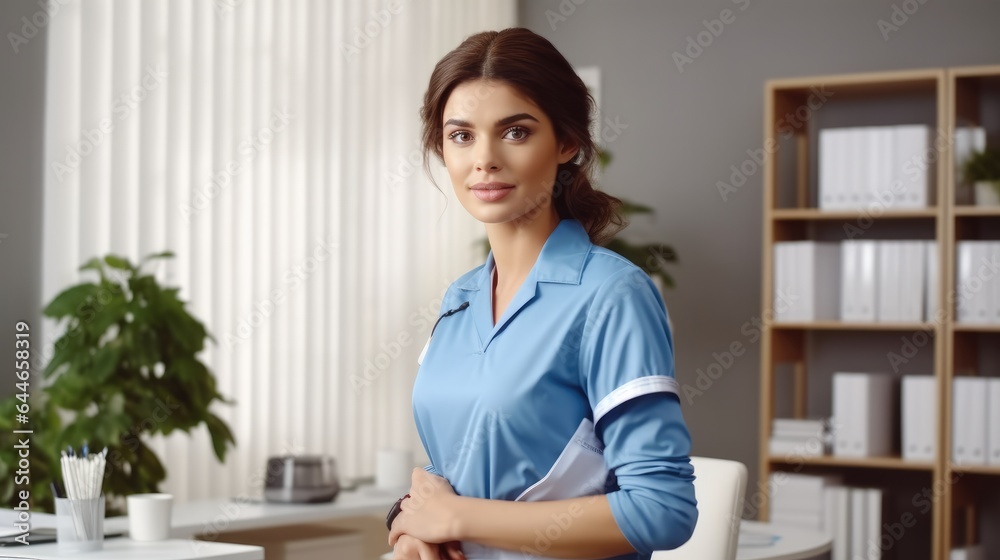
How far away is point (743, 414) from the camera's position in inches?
196

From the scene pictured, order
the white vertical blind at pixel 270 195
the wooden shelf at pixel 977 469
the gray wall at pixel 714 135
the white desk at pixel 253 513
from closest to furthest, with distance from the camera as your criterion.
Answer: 1. the white desk at pixel 253 513
2. the white vertical blind at pixel 270 195
3. the wooden shelf at pixel 977 469
4. the gray wall at pixel 714 135

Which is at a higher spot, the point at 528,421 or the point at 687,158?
the point at 687,158

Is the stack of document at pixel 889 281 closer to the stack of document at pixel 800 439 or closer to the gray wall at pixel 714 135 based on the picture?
the stack of document at pixel 800 439

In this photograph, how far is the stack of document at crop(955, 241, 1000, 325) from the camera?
4094mm

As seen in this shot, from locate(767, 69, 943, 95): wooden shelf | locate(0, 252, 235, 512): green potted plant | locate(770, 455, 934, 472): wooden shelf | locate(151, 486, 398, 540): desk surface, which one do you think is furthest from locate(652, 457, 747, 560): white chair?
locate(767, 69, 943, 95): wooden shelf

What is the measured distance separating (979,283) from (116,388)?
2931 mm

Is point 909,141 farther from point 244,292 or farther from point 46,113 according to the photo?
point 46,113

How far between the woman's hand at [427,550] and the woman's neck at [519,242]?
0.29 metres

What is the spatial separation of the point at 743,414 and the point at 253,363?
210 cm

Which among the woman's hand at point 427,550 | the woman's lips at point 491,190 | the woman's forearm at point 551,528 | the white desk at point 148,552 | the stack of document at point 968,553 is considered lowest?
the stack of document at point 968,553

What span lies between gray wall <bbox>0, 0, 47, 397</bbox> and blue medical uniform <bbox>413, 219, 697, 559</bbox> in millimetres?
2741

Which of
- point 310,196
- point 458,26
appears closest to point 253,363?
point 310,196

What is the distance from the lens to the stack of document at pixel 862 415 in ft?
14.0

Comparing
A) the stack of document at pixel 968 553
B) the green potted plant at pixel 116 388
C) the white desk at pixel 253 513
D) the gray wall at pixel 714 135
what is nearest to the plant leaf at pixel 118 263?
the green potted plant at pixel 116 388
